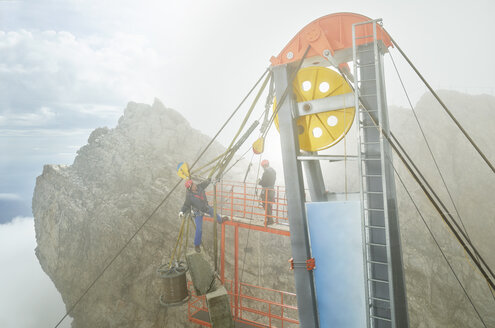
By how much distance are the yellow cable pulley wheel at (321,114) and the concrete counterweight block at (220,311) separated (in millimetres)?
3975

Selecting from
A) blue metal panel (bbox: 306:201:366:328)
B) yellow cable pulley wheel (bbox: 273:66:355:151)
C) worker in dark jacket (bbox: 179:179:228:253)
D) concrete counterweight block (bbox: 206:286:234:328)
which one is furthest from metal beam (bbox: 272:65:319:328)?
worker in dark jacket (bbox: 179:179:228:253)

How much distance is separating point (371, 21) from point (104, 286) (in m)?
20.3

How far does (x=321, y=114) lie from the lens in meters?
5.40

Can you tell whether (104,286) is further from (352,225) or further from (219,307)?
(352,225)

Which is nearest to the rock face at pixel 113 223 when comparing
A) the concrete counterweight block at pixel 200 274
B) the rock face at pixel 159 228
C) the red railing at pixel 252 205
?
the rock face at pixel 159 228

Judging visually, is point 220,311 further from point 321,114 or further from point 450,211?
point 450,211

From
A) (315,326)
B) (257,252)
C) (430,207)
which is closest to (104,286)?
(257,252)

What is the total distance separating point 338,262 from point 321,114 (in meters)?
2.95

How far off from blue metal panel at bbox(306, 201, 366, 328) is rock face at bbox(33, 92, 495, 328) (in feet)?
30.0

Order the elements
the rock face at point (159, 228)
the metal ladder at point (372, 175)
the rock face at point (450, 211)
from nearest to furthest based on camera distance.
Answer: the metal ladder at point (372, 175) < the rock face at point (450, 211) < the rock face at point (159, 228)

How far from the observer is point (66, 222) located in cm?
1836

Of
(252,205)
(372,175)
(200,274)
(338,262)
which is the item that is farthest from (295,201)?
(252,205)

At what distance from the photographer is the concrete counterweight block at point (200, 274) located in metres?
6.44

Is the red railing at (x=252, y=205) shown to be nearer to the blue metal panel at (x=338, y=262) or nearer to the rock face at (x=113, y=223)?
the blue metal panel at (x=338, y=262)
